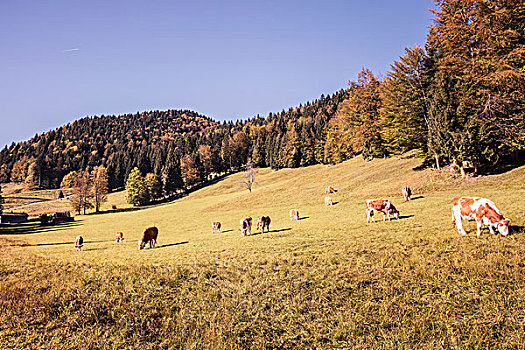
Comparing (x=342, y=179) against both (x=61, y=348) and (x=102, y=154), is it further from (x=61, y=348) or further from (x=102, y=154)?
(x=102, y=154)

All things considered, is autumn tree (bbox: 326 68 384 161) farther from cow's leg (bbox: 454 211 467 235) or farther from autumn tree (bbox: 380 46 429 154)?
cow's leg (bbox: 454 211 467 235)

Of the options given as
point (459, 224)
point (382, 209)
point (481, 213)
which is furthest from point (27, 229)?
point (481, 213)

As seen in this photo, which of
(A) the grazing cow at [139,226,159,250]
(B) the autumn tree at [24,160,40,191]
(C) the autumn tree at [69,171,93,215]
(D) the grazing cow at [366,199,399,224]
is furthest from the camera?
(B) the autumn tree at [24,160,40,191]

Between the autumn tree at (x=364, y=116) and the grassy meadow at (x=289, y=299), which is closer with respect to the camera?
the grassy meadow at (x=289, y=299)

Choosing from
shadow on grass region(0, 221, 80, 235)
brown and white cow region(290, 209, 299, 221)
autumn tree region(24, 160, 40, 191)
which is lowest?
brown and white cow region(290, 209, 299, 221)

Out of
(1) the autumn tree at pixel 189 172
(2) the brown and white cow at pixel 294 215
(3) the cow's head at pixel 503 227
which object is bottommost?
(3) the cow's head at pixel 503 227

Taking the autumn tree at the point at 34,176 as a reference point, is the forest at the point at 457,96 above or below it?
below

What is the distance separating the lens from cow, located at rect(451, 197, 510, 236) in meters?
10.3

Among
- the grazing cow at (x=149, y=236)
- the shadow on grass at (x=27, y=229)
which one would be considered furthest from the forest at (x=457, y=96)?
the shadow on grass at (x=27, y=229)

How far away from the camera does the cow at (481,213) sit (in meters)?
10.3

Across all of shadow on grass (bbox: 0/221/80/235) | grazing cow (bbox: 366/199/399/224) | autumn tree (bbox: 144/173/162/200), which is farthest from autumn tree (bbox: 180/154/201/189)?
grazing cow (bbox: 366/199/399/224)

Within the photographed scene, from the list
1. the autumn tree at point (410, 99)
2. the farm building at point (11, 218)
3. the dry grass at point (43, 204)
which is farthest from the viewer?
the dry grass at point (43, 204)

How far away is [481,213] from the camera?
10.7 meters

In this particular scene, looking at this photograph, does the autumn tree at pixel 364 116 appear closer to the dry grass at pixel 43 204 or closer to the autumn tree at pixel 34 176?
the dry grass at pixel 43 204
